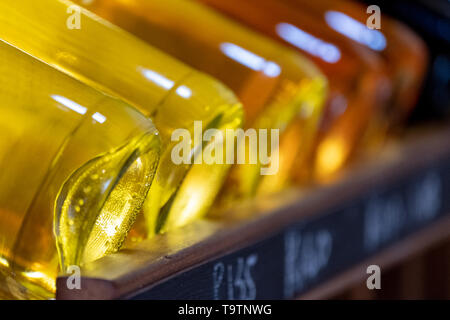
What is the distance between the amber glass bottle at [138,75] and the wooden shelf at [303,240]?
3 centimetres

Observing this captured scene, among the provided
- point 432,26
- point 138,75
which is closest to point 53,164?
point 138,75

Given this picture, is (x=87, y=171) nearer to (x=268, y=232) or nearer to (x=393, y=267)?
(x=268, y=232)

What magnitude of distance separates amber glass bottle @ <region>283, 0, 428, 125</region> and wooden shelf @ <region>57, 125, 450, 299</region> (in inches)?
2.2

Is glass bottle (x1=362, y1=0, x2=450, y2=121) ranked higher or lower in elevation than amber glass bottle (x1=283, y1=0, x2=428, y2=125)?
higher

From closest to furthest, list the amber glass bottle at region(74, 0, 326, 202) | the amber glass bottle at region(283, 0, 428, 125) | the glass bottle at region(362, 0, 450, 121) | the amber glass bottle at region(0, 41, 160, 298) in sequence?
the amber glass bottle at region(0, 41, 160, 298) → the amber glass bottle at region(74, 0, 326, 202) → the amber glass bottle at region(283, 0, 428, 125) → the glass bottle at region(362, 0, 450, 121)

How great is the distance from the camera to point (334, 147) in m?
0.54

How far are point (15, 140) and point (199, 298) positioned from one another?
122 mm

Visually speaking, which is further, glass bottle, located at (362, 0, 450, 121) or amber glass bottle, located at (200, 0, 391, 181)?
glass bottle, located at (362, 0, 450, 121)

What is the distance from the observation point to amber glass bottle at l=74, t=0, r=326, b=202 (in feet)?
1.34

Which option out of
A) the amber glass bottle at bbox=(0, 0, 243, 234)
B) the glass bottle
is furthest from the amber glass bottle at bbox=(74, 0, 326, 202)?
the glass bottle

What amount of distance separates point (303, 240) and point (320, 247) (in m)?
0.03

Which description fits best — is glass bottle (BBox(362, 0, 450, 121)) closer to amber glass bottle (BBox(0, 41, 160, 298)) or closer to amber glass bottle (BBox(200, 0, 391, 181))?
amber glass bottle (BBox(200, 0, 391, 181))

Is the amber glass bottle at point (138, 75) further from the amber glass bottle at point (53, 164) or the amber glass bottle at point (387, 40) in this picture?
the amber glass bottle at point (387, 40)

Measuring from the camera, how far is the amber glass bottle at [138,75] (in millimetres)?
344
